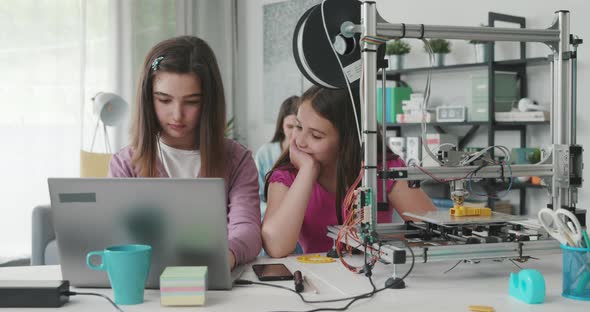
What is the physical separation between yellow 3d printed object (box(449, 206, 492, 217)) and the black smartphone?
39cm

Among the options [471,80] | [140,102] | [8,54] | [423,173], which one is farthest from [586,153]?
[8,54]

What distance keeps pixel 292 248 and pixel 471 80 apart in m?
2.39

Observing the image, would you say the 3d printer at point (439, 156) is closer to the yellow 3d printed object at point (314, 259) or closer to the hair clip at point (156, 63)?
the yellow 3d printed object at point (314, 259)

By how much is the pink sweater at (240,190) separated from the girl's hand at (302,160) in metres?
0.11

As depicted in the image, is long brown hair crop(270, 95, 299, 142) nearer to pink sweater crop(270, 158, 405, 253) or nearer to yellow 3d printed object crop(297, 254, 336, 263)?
pink sweater crop(270, 158, 405, 253)

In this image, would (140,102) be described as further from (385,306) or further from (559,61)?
(559,61)

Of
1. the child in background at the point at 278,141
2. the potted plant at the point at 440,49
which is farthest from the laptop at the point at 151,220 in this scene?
the potted plant at the point at 440,49

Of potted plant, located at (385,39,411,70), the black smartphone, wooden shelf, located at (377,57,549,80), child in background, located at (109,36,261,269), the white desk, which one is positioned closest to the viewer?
the white desk

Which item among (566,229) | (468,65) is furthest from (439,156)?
(468,65)

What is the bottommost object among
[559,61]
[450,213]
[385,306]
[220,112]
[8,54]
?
[385,306]

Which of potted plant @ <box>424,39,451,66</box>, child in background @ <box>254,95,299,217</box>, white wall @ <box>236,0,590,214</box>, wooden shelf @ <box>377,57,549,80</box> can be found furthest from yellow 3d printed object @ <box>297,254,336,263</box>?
potted plant @ <box>424,39,451,66</box>

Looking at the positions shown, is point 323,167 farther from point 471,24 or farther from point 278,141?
point 471,24

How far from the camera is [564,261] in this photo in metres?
1.05

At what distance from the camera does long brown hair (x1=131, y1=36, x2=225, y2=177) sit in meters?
1.48
